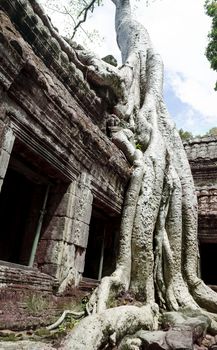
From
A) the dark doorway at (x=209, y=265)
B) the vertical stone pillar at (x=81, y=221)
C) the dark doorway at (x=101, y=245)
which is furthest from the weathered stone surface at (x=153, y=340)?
the dark doorway at (x=209, y=265)

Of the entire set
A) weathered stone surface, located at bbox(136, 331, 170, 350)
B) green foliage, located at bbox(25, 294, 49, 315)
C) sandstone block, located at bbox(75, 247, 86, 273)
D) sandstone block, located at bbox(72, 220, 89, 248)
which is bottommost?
weathered stone surface, located at bbox(136, 331, 170, 350)

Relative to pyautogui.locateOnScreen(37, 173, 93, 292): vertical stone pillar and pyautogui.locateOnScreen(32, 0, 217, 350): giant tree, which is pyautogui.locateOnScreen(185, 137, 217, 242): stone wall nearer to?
pyautogui.locateOnScreen(32, 0, 217, 350): giant tree

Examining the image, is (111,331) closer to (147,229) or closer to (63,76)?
(147,229)

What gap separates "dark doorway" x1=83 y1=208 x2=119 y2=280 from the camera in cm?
484

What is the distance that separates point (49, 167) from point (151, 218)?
174 cm

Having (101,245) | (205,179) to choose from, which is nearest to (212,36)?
(205,179)

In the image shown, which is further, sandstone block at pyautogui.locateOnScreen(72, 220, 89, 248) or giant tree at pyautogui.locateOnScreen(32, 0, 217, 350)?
giant tree at pyautogui.locateOnScreen(32, 0, 217, 350)

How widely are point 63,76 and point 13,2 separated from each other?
99 cm

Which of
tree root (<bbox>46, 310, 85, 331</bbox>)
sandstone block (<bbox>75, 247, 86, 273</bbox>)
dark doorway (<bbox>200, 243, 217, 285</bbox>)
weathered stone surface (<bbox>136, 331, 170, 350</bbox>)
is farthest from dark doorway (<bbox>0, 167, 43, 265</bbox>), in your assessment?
dark doorway (<bbox>200, 243, 217, 285</bbox>)

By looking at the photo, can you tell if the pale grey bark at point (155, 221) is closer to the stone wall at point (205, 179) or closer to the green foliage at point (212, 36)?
the stone wall at point (205, 179)

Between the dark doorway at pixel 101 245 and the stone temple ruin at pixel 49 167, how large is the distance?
2 centimetres

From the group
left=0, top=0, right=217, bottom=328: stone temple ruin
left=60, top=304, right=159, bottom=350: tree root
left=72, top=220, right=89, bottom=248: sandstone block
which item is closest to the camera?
left=60, top=304, right=159, bottom=350: tree root

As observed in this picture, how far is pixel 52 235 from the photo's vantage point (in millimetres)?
3406

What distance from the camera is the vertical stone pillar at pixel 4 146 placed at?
2592 mm
